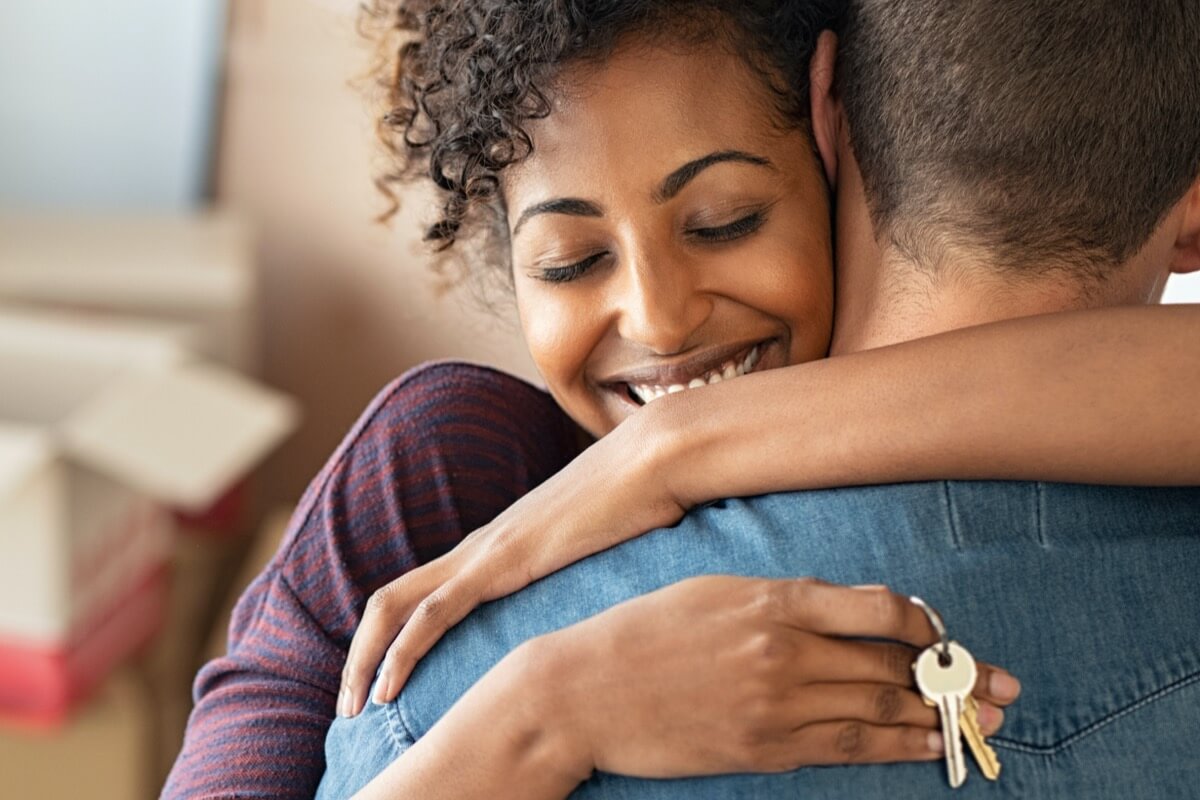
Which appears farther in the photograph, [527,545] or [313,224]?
[313,224]

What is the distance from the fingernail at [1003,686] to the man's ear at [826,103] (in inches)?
21.8

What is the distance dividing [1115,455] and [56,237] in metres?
2.78

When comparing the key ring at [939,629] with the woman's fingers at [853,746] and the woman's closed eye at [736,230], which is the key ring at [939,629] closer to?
the woman's fingers at [853,746]

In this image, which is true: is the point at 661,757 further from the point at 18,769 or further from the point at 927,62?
the point at 18,769

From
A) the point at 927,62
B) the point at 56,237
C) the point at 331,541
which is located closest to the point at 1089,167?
the point at 927,62

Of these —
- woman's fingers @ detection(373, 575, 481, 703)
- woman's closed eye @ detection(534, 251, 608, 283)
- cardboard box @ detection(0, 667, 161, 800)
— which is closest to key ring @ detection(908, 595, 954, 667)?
woman's fingers @ detection(373, 575, 481, 703)

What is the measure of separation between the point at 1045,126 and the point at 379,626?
581mm

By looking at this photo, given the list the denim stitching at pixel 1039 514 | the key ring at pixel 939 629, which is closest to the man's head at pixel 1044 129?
the denim stitching at pixel 1039 514

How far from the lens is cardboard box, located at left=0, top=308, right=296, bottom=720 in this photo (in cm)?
270

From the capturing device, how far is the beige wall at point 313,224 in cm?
316

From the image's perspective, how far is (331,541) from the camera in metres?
1.35

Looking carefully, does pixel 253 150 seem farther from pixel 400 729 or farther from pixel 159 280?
pixel 400 729

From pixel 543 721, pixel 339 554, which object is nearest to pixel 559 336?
pixel 339 554

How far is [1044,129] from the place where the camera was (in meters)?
1.02
